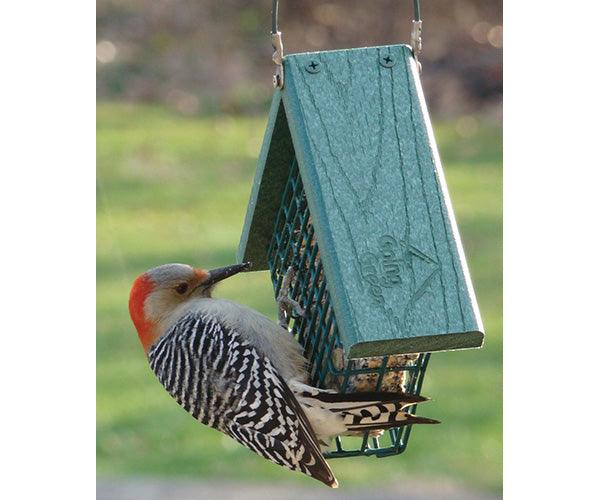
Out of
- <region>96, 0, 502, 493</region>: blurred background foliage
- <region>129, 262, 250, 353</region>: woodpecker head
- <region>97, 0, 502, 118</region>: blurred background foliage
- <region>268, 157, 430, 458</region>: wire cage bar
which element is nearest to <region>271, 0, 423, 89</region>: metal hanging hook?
<region>268, 157, 430, 458</region>: wire cage bar

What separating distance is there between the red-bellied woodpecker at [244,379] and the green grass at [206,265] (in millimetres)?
3523

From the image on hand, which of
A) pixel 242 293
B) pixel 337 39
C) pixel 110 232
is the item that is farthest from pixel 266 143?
pixel 337 39

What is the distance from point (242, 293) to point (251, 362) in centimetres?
501

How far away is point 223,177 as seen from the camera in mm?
9945

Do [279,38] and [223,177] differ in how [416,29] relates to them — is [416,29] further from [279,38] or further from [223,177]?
[223,177]

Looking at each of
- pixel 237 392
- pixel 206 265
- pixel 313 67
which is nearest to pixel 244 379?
pixel 237 392

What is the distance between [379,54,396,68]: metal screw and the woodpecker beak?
2.50ft

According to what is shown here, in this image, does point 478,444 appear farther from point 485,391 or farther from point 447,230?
point 447,230

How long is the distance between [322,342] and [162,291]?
1.84 ft

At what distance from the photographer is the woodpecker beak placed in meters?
3.98

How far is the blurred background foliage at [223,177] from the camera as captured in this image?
25.2 feet

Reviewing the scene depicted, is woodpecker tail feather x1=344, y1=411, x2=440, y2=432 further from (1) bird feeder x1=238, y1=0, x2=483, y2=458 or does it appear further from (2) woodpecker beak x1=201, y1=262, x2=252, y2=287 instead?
(2) woodpecker beak x1=201, y1=262, x2=252, y2=287

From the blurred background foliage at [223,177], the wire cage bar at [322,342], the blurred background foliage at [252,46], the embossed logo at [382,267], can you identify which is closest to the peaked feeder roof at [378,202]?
the embossed logo at [382,267]

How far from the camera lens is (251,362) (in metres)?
3.74
